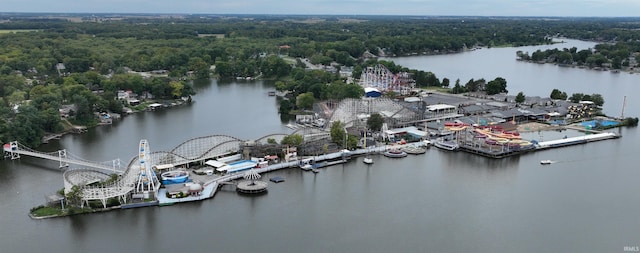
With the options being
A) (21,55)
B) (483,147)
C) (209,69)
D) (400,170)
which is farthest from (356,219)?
(21,55)

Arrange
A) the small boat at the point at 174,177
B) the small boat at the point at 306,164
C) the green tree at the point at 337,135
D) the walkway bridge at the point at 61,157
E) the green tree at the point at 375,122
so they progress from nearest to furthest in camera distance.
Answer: the small boat at the point at 174,177, the walkway bridge at the point at 61,157, the small boat at the point at 306,164, the green tree at the point at 337,135, the green tree at the point at 375,122

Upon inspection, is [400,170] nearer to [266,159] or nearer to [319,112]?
[266,159]

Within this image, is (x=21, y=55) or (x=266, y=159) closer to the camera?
(x=266, y=159)

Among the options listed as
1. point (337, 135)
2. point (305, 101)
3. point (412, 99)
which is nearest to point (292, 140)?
A: point (337, 135)

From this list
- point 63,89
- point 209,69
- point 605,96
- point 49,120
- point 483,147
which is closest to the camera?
point 483,147

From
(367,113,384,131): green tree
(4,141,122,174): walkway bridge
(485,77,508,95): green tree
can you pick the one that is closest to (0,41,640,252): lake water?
(4,141,122,174): walkway bridge

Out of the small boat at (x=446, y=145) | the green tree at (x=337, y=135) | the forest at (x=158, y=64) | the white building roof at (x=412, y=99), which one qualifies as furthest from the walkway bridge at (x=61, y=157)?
the white building roof at (x=412, y=99)

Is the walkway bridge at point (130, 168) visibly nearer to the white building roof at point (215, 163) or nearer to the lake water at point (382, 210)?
the white building roof at point (215, 163)

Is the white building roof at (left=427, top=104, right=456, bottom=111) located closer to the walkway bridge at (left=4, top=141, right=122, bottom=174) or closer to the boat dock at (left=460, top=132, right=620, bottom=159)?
the boat dock at (left=460, top=132, right=620, bottom=159)
